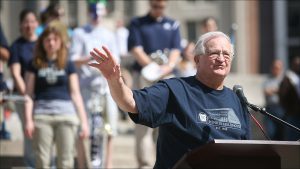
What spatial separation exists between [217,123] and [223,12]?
28.5m

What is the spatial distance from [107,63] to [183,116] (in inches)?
22.5

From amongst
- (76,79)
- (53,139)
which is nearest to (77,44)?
(76,79)

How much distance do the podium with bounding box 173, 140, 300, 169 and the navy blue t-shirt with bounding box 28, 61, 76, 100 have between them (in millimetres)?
3902

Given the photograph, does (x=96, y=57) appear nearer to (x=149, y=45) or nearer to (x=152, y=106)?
(x=152, y=106)

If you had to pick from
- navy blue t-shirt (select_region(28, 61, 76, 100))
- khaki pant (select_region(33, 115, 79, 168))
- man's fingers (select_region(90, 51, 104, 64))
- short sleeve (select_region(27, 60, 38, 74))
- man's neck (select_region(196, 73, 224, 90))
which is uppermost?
man's fingers (select_region(90, 51, 104, 64))

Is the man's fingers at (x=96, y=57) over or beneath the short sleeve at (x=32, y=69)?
over

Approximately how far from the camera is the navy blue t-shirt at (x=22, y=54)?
321 inches

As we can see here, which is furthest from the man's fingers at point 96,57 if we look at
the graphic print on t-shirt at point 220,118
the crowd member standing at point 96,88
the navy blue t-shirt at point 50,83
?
the crowd member standing at point 96,88

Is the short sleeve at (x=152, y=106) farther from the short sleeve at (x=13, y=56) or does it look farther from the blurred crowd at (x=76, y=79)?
the short sleeve at (x=13, y=56)

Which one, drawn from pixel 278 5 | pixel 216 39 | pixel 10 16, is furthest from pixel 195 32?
pixel 216 39

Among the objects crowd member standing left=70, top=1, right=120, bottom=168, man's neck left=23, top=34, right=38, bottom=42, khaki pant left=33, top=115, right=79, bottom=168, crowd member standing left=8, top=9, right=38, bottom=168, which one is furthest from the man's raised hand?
man's neck left=23, top=34, right=38, bottom=42

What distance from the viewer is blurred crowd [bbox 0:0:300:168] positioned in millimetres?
7266

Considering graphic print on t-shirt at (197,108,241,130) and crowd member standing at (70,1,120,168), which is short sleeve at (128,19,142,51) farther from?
graphic print on t-shirt at (197,108,241,130)

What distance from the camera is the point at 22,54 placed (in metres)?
8.19
